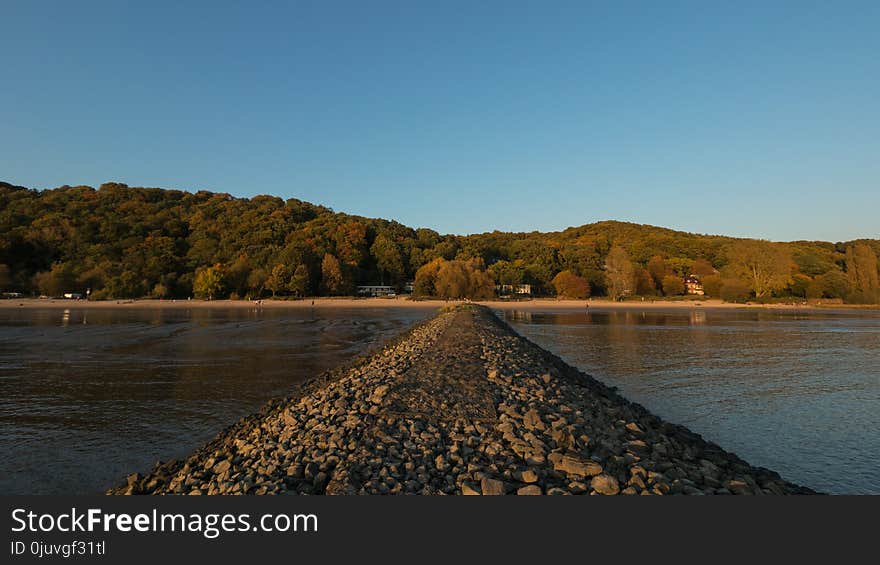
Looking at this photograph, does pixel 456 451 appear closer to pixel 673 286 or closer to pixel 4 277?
pixel 673 286

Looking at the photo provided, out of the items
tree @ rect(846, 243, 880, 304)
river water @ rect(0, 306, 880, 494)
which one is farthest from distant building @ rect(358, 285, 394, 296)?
tree @ rect(846, 243, 880, 304)

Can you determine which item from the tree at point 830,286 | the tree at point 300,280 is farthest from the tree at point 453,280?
the tree at point 830,286

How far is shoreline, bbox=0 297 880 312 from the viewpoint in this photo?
7325 cm

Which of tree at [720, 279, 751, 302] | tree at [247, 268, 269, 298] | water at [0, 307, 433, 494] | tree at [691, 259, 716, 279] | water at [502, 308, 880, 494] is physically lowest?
water at [502, 308, 880, 494]

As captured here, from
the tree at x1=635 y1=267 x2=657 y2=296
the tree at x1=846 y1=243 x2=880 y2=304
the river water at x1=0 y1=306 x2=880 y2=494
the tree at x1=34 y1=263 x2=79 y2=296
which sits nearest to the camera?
the river water at x1=0 y1=306 x2=880 y2=494

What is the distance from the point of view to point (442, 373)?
11672 mm

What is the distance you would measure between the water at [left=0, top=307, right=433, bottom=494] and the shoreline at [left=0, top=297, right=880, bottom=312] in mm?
49252

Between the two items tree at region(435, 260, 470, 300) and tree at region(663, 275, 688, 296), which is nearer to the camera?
tree at region(435, 260, 470, 300)

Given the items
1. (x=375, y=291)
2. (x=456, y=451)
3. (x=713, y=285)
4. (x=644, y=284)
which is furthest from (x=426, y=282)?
(x=456, y=451)

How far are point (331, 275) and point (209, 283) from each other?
73.3 ft

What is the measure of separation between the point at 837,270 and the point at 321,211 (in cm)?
12433

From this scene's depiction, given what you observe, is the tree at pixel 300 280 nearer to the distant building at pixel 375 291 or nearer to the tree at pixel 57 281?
the distant building at pixel 375 291

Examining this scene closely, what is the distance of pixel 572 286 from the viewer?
94.9 meters

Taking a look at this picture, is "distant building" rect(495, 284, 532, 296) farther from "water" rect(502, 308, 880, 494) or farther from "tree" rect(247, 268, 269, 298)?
"water" rect(502, 308, 880, 494)
